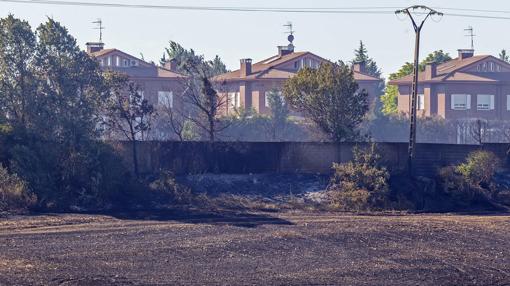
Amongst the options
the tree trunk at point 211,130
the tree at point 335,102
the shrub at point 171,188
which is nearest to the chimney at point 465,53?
the tree at point 335,102

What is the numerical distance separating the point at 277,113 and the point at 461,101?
67.9 ft

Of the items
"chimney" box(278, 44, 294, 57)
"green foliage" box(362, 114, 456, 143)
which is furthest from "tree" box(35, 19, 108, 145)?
"chimney" box(278, 44, 294, 57)

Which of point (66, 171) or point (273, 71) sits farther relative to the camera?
point (273, 71)

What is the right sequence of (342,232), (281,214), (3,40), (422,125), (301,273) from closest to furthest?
(301,273) → (342,232) → (281,214) → (3,40) → (422,125)

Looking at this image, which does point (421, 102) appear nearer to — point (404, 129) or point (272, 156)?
point (404, 129)

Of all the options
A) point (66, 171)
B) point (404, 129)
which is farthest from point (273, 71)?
point (66, 171)

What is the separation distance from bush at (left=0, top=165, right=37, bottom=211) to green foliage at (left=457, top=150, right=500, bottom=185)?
57.6 ft

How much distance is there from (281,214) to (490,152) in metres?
11.6

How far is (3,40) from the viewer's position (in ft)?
149

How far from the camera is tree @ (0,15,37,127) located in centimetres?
4438

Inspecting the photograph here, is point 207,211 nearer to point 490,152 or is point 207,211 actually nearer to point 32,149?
point 32,149

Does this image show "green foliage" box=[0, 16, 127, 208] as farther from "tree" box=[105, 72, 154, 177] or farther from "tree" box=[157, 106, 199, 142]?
"tree" box=[157, 106, 199, 142]

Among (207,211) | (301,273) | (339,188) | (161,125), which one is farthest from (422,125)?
(301,273)

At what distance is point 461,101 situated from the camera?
9181 cm
